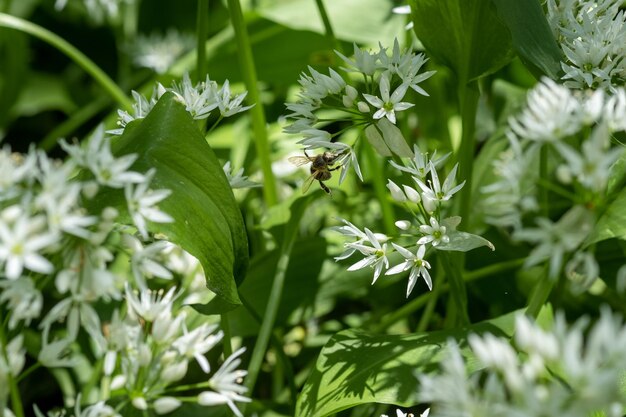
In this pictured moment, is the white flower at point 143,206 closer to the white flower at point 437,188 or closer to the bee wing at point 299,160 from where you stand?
the white flower at point 437,188

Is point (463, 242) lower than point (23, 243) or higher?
lower

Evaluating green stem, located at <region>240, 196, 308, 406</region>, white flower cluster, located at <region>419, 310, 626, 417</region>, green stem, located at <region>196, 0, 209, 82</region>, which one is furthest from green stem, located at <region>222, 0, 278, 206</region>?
white flower cluster, located at <region>419, 310, 626, 417</region>

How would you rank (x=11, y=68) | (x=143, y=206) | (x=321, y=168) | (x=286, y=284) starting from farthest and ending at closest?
(x=11, y=68)
(x=286, y=284)
(x=321, y=168)
(x=143, y=206)

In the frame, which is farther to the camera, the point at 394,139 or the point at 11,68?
the point at 11,68

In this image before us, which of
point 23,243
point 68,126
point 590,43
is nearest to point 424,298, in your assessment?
point 590,43

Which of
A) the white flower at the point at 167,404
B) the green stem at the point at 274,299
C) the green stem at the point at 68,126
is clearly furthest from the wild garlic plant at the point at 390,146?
the green stem at the point at 68,126

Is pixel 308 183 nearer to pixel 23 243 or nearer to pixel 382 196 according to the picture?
pixel 382 196
